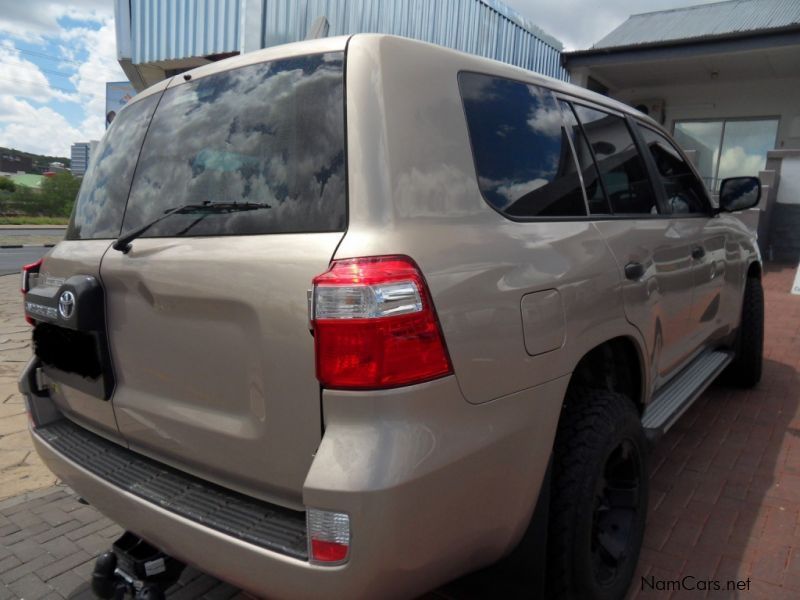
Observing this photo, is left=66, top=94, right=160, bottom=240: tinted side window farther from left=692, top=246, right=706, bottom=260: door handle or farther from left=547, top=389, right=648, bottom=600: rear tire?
left=692, top=246, right=706, bottom=260: door handle

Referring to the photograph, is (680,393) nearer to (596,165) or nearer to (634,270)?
(634,270)

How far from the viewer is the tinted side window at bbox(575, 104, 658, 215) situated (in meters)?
2.52

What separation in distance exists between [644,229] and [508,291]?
3.88ft

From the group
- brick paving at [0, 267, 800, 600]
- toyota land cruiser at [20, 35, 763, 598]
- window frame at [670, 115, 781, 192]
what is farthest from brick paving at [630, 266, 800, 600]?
window frame at [670, 115, 781, 192]

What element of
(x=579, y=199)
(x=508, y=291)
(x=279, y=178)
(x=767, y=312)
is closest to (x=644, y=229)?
(x=579, y=199)

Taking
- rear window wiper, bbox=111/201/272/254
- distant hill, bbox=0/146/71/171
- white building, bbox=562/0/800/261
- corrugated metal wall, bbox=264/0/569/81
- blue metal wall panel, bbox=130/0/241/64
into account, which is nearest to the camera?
rear window wiper, bbox=111/201/272/254

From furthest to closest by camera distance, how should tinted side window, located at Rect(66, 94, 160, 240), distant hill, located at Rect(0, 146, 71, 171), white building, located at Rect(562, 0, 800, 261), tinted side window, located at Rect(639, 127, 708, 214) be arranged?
distant hill, located at Rect(0, 146, 71, 171)
white building, located at Rect(562, 0, 800, 261)
tinted side window, located at Rect(639, 127, 708, 214)
tinted side window, located at Rect(66, 94, 160, 240)

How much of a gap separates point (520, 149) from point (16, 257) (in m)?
18.1

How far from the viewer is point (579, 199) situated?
2.26 metres

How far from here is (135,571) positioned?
187cm

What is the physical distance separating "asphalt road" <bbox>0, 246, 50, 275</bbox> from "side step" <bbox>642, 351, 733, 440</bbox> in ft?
45.3

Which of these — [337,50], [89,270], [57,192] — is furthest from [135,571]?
[57,192]

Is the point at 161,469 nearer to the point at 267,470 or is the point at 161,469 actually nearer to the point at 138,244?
the point at 267,470

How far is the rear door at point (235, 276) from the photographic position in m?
1.56
